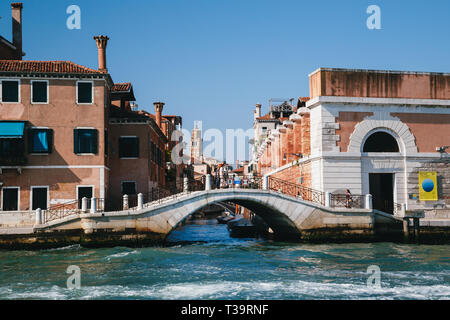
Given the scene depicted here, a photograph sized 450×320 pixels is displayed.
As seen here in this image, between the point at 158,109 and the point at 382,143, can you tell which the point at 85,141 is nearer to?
the point at 382,143

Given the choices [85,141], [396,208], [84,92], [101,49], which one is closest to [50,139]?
[85,141]

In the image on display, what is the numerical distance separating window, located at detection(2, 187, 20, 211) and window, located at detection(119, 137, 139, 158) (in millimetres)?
5426

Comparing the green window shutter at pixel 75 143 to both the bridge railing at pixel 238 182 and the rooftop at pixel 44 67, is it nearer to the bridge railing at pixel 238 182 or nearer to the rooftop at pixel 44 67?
the rooftop at pixel 44 67

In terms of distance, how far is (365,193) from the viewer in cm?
2419

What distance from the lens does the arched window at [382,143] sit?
2461 centimetres

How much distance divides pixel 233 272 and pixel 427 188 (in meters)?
12.6

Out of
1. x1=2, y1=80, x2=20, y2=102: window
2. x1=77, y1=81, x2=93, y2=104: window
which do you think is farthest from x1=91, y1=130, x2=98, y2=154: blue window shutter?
x1=2, y1=80, x2=20, y2=102: window

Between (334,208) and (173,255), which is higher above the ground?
(334,208)

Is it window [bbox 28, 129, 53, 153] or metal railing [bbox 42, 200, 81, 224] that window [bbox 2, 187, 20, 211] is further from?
window [bbox 28, 129, 53, 153]

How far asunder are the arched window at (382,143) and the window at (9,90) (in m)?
16.3

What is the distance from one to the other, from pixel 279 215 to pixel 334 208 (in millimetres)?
2561

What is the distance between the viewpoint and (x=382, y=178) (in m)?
27.3

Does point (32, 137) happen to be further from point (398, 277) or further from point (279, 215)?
point (398, 277)
